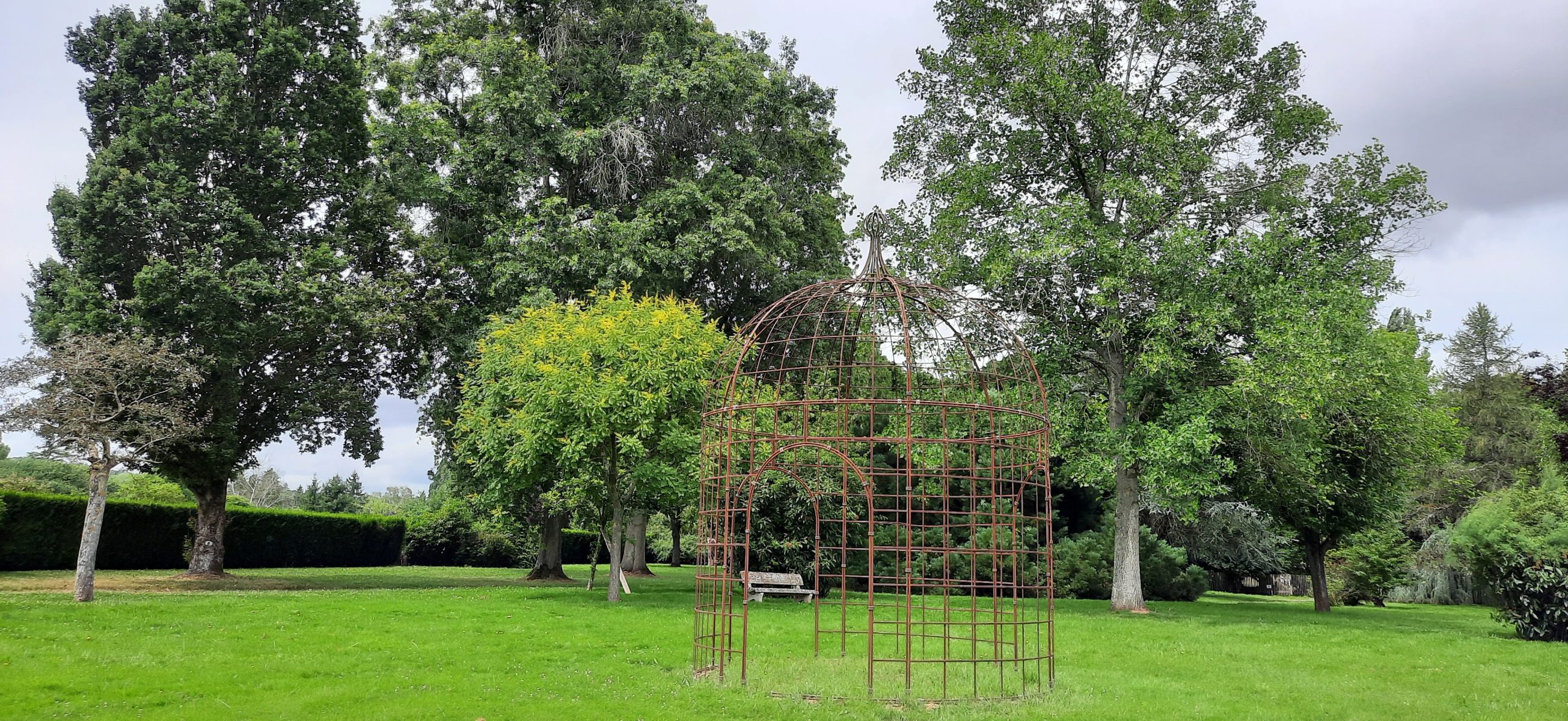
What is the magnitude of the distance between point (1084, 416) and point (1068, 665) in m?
9.70

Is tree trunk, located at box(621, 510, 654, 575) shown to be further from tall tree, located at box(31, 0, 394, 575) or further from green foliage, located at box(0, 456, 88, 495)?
green foliage, located at box(0, 456, 88, 495)

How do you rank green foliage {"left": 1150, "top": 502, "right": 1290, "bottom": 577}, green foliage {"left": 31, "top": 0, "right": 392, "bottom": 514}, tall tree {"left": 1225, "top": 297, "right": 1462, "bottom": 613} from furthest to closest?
green foliage {"left": 1150, "top": 502, "right": 1290, "bottom": 577}, green foliage {"left": 31, "top": 0, "right": 392, "bottom": 514}, tall tree {"left": 1225, "top": 297, "right": 1462, "bottom": 613}

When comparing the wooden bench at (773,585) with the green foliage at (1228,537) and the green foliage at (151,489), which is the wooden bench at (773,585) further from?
the green foliage at (151,489)

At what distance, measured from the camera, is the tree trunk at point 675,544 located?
35.8 meters

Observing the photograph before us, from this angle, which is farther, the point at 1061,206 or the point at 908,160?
the point at 908,160

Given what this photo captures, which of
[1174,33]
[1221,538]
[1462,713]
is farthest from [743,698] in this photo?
[1221,538]

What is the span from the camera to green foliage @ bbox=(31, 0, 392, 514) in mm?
20469

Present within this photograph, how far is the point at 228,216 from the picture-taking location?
21.0 metres

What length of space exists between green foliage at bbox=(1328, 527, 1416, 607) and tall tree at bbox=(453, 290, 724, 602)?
2084 cm

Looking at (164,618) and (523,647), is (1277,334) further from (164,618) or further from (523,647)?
(164,618)

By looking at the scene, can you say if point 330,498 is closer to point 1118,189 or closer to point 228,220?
point 228,220

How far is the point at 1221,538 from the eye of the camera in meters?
28.9

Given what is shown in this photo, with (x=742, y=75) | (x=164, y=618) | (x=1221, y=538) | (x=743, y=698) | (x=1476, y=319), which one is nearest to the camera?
(x=743, y=698)

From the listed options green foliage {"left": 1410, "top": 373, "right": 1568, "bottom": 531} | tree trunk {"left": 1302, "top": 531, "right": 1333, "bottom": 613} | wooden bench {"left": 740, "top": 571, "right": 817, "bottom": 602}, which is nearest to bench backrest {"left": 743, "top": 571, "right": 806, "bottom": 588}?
wooden bench {"left": 740, "top": 571, "right": 817, "bottom": 602}
